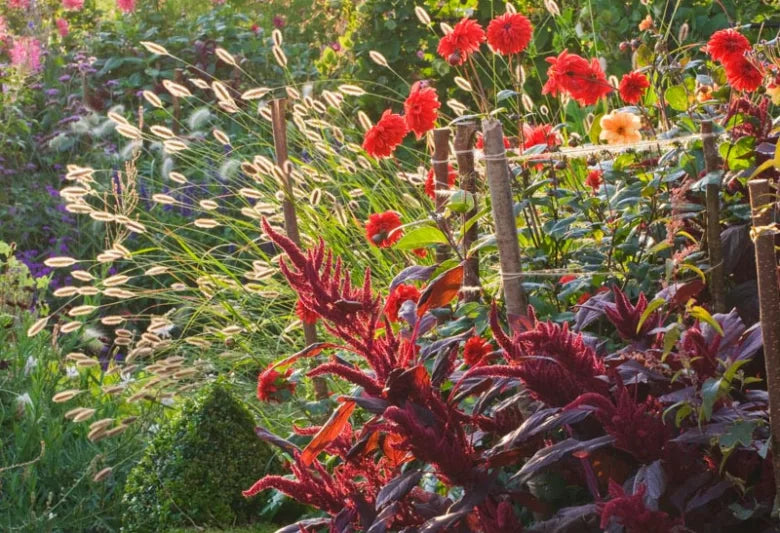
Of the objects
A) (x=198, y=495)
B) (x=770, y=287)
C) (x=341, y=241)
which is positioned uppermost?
(x=770, y=287)

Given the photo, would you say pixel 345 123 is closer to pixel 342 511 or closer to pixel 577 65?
pixel 577 65

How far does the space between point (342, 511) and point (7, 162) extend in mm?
4980

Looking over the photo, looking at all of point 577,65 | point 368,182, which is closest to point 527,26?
point 577,65

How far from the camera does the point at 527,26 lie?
3049mm

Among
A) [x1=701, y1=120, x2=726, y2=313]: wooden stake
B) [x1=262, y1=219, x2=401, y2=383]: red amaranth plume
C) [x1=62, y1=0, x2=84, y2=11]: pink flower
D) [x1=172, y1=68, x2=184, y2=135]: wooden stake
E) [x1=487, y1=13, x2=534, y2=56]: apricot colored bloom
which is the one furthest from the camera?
[x1=62, y1=0, x2=84, y2=11]: pink flower

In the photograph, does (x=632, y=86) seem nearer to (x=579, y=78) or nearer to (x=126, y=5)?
(x=579, y=78)

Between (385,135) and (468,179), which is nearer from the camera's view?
(468,179)

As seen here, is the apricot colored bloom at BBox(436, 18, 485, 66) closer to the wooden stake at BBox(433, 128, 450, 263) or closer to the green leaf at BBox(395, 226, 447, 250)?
the wooden stake at BBox(433, 128, 450, 263)

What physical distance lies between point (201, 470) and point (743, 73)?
1.71m

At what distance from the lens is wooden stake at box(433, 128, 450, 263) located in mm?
2840

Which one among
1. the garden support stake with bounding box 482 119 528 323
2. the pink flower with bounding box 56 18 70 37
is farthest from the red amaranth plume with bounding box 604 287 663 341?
the pink flower with bounding box 56 18 70 37

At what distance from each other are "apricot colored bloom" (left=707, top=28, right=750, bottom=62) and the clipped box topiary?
5.11 feet

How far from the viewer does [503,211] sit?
235 centimetres

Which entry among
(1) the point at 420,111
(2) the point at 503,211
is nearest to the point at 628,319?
(2) the point at 503,211
